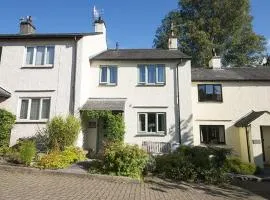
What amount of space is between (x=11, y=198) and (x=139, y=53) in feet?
52.3

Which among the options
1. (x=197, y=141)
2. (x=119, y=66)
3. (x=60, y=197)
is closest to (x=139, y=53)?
(x=119, y=66)

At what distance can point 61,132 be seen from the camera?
615 inches

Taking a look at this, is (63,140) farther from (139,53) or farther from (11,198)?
(139,53)

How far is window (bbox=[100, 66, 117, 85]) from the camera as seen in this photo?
65.6 feet

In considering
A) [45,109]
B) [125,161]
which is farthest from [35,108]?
[125,161]

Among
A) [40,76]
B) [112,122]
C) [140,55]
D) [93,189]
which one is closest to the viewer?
[93,189]

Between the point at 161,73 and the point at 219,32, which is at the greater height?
the point at 219,32

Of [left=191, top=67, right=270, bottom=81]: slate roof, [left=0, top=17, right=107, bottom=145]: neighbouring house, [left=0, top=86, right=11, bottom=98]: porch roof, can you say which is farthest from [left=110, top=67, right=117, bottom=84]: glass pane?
[left=0, top=86, right=11, bottom=98]: porch roof

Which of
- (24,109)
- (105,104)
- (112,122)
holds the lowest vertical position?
(112,122)

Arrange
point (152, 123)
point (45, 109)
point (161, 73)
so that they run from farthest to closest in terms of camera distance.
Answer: point (161, 73)
point (152, 123)
point (45, 109)

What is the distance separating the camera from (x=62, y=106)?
17547mm

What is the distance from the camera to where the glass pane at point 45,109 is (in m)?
17.5

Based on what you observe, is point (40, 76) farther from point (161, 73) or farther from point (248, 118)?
point (248, 118)

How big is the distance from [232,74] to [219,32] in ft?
48.8
